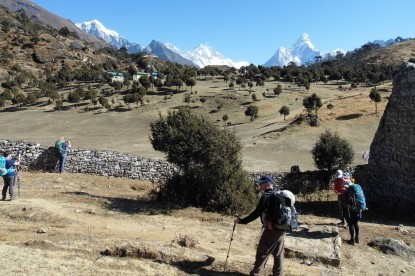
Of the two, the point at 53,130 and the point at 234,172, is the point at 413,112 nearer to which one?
the point at 234,172

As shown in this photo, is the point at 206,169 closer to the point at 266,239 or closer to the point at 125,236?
the point at 125,236

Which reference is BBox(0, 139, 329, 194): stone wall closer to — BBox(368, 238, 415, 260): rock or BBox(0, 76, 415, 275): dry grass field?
BBox(0, 76, 415, 275): dry grass field

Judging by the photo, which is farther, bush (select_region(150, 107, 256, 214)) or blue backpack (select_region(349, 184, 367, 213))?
bush (select_region(150, 107, 256, 214))

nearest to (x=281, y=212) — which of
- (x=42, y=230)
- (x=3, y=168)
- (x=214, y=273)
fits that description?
(x=214, y=273)

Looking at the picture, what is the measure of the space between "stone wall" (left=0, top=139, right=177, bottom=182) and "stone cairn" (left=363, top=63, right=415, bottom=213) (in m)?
10.5

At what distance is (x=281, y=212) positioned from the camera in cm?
639

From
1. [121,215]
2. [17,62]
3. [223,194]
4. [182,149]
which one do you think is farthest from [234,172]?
[17,62]

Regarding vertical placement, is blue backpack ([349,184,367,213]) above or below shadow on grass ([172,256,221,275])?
above

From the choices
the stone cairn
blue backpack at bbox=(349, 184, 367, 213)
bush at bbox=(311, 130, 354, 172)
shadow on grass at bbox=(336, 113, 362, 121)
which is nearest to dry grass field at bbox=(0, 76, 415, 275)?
blue backpack at bbox=(349, 184, 367, 213)

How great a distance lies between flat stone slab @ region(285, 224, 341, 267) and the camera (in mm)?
8359

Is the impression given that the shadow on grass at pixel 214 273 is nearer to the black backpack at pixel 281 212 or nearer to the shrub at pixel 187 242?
the shrub at pixel 187 242

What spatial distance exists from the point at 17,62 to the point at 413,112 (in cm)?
11112

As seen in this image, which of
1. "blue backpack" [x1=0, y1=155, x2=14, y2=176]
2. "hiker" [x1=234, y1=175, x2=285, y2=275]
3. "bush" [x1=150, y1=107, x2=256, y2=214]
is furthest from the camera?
"bush" [x1=150, y1=107, x2=256, y2=214]

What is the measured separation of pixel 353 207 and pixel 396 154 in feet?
22.5
